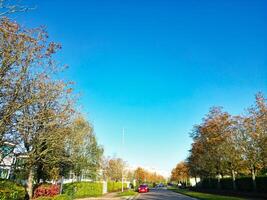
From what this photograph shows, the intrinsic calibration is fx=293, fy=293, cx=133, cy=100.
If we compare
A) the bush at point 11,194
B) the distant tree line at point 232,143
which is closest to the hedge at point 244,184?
the distant tree line at point 232,143

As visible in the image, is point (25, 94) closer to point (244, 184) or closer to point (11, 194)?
point (11, 194)

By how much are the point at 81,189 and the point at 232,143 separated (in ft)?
69.9

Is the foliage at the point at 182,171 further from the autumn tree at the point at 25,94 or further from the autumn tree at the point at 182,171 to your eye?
the autumn tree at the point at 25,94

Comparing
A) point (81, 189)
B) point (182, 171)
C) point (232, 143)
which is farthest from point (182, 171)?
point (81, 189)

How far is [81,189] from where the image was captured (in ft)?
111

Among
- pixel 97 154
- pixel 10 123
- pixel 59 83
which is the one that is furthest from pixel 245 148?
pixel 10 123

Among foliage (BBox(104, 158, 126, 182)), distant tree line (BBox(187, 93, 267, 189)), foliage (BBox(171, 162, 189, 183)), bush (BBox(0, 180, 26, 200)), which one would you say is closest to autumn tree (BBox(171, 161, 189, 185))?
foliage (BBox(171, 162, 189, 183))

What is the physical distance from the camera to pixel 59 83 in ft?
55.5

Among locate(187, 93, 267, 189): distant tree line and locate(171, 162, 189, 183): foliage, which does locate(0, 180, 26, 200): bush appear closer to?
locate(187, 93, 267, 189): distant tree line

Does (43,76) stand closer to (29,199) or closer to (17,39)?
(17,39)

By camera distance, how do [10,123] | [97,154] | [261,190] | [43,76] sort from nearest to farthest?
[10,123]
[43,76]
[261,190]
[97,154]

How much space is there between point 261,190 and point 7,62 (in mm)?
31560

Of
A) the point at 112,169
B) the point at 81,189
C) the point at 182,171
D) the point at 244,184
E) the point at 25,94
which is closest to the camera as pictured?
the point at 25,94

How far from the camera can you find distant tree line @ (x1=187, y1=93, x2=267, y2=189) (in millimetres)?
32969
